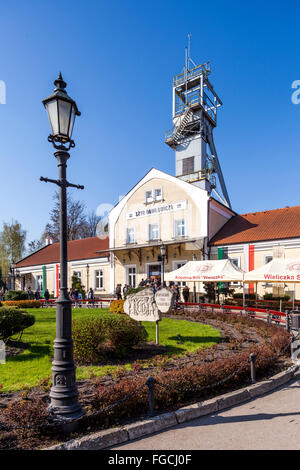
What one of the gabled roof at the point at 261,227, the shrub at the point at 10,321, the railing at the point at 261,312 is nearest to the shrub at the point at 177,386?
the shrub at the point at 10,321

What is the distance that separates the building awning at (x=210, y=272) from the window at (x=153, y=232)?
940 cm

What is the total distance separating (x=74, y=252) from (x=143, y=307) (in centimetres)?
2808

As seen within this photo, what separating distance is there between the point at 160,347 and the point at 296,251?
54.7 ft

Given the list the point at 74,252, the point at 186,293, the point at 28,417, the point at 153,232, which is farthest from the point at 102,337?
the point at 74,252

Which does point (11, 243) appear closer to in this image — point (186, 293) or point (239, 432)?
point (186, 293)

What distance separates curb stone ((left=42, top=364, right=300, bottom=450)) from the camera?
13.9 feet

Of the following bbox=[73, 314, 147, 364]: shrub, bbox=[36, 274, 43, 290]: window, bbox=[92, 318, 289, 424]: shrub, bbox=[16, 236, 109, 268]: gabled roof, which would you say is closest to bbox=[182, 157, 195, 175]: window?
bbox=[16, 236, 109, 268]: gabled roof

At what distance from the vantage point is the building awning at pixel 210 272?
1747 centimetres

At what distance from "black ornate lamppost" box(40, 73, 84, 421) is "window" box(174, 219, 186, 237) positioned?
75.8 feet

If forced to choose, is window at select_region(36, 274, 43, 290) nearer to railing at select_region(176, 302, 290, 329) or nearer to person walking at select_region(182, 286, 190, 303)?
person walking at select_region(182, 286, 190, 303)

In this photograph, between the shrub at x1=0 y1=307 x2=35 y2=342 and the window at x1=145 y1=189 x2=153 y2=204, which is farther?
the window at x1=145 y1=189 x2=153 y2=204

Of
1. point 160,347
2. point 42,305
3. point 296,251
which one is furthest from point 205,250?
point 160,347

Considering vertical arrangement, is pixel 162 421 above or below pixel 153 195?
below

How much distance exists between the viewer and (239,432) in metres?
4.64
